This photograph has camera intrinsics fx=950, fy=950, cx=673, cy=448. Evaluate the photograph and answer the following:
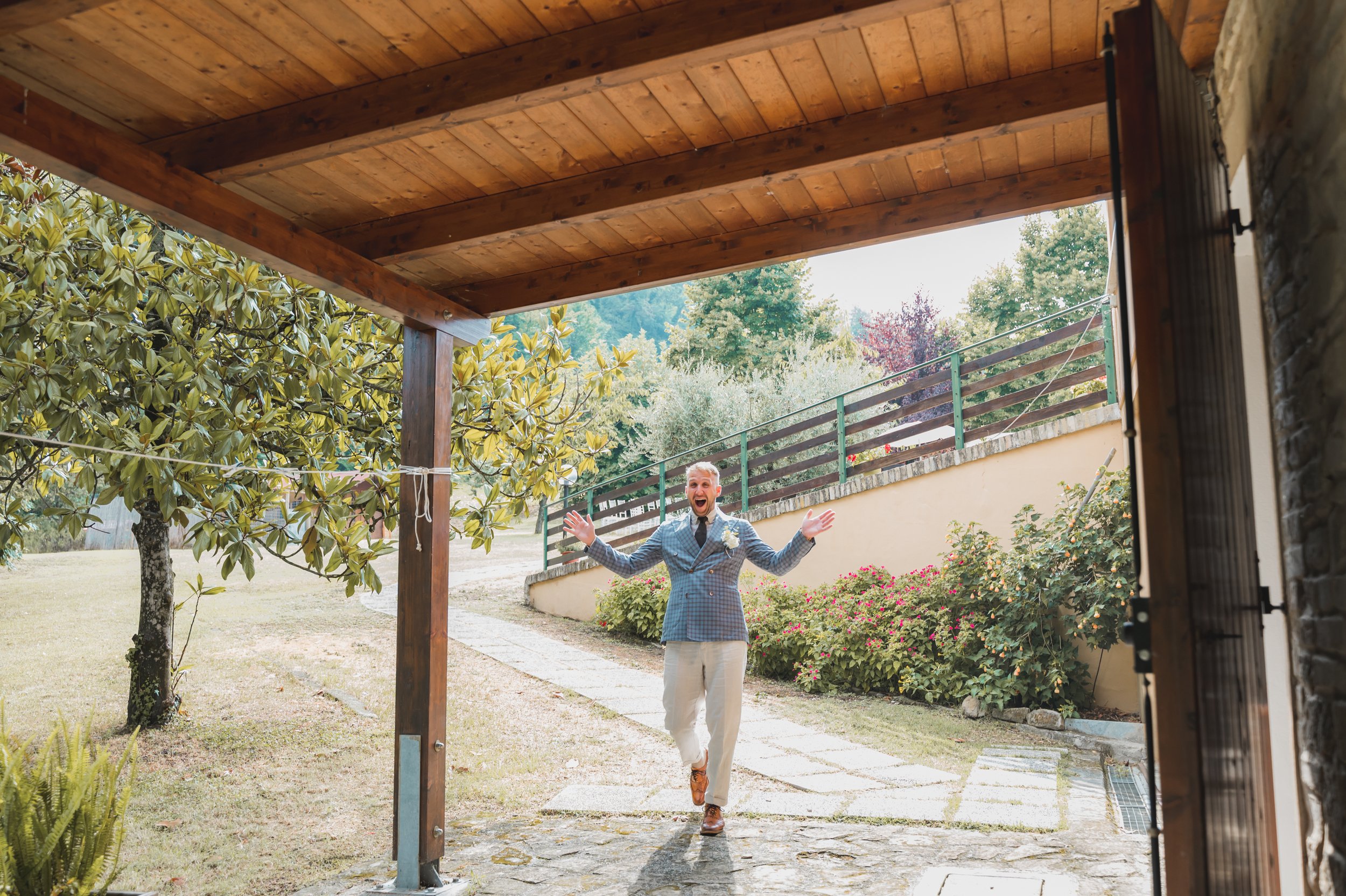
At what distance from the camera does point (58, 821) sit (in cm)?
274

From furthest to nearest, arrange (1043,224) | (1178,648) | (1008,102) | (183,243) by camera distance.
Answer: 1. (1043,224)
2. (183,243)
3. (1008,102)
4. (1178,648)

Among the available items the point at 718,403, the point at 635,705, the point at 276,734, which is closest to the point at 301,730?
the point at 276,734

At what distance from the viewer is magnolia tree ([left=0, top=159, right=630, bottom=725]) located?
4570mm

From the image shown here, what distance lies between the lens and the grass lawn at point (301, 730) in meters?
4.96

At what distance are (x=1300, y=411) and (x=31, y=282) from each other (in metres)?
5.21

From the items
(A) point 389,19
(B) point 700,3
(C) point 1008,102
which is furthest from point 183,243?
(C) point 1008,102

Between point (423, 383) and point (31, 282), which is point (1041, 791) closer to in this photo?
point (423, 383)

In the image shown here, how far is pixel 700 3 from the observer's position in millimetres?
2549

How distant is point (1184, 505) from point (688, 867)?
2.86 metres

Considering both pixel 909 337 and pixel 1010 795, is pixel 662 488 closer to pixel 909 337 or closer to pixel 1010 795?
pixel 1010 795

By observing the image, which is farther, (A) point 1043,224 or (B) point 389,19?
(A) point 1043,224

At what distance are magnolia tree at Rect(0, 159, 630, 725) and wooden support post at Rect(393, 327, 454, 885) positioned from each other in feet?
2.94

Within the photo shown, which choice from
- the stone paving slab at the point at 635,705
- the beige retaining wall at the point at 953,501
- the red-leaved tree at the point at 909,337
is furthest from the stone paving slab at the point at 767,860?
the red-leaved tree at the point at 909,337

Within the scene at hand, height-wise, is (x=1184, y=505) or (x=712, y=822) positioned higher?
(x=1184, y=505)
